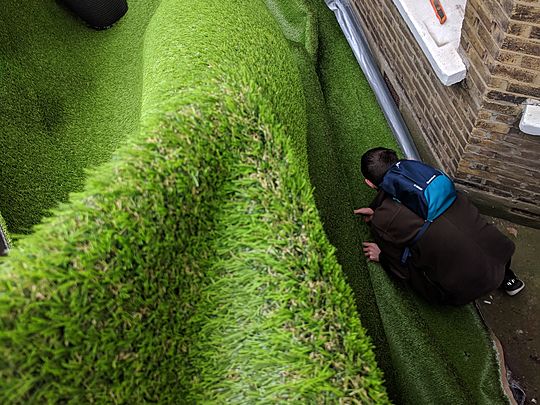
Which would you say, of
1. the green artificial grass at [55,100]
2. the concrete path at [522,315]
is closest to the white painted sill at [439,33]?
the concrete path at [522,315]

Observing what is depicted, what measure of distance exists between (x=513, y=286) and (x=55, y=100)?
2.99 metres

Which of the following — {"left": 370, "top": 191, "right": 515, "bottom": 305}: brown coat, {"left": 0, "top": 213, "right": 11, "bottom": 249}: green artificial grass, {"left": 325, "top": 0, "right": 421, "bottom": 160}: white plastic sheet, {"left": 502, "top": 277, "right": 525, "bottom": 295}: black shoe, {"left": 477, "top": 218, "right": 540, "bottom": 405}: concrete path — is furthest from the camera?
{"left": 325, "top": 0, "right": 421, "bottom": 160}: white plastic sheet

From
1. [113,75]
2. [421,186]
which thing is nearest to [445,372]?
[421,186]

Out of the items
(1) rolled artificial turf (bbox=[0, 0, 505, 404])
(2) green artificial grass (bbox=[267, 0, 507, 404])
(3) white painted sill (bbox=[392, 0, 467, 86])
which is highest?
(1) rolled artificial turf (bbox=[0, 0, 505, 404])

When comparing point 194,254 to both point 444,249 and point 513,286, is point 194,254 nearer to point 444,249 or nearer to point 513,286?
point 444,249

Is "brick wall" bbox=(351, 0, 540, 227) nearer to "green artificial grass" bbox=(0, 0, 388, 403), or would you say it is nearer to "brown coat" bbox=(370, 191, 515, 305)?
"brown coat" bbox=(370, 191, 515, 305)

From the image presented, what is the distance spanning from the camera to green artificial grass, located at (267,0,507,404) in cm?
257

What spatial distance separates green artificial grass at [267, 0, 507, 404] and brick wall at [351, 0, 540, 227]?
0.38 m

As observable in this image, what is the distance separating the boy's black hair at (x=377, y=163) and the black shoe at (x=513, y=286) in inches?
43.1

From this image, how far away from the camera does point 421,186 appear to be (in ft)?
8.64

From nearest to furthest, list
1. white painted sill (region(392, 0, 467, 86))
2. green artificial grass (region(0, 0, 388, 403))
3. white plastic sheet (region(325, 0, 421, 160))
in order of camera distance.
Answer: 1. green artificial grass (region(0, 0, 388, 403))
2. white painted sill (region(392, 0, 467, 86))
3. white plastic sheet (region(325, 0, 421, 160))

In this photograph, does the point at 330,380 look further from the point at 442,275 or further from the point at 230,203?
the point at 442,275

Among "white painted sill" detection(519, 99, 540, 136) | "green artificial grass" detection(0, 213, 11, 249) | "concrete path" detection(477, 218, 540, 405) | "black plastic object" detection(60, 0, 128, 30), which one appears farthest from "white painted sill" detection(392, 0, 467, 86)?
"green artificial grass" detection(0, 213, 11, 249)

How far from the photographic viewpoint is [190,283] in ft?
5.21
